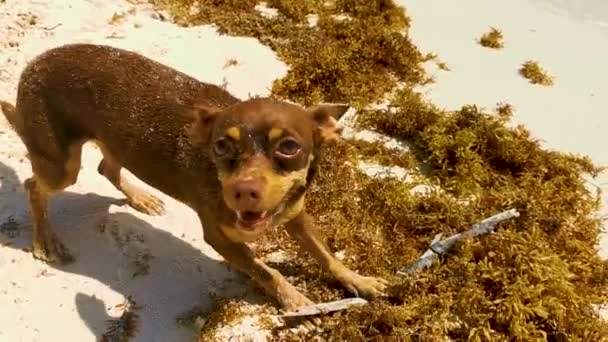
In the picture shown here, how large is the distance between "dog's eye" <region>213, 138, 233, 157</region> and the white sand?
157 cm

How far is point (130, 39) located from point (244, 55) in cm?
121

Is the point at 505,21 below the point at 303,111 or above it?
below

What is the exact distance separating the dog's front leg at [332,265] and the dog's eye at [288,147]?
4.06ft

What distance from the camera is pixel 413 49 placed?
7375mm

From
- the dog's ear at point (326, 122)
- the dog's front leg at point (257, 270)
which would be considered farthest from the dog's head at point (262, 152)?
the dog's front leg at point (257, 270)

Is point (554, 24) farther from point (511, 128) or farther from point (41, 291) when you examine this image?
point (41, 291)

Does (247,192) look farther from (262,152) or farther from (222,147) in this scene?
(222,147)

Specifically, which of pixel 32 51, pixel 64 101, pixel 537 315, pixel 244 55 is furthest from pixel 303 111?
pixel 32 51

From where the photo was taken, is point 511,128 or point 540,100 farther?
point 540,100

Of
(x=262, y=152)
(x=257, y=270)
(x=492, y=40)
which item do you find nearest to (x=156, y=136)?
(x=257, y=270)

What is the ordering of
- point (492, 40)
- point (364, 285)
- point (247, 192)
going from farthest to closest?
point (492, 40) < point (364, 285) < point (247, 192)

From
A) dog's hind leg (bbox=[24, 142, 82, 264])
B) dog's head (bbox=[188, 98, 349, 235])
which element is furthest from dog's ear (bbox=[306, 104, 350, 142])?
dog's hind leg (bbox=[24, 142, 82, 264])

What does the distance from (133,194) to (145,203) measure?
0.14 meters

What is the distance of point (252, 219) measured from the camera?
372 cm
